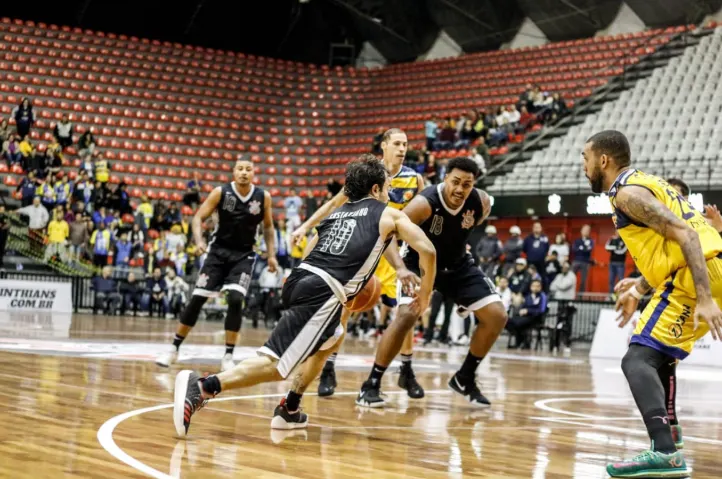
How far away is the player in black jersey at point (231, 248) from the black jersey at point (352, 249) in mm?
3919

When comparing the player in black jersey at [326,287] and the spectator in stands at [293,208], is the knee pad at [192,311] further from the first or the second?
the spectator in stands at [293,208]

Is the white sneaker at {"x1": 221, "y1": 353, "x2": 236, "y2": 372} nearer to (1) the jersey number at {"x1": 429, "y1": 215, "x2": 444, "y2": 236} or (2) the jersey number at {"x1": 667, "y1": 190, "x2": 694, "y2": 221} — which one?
(1) the jersey number at {"x1": 429, "y1": 215, "x2": 444, "y2": 236}

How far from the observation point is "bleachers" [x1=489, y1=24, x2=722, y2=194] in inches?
918

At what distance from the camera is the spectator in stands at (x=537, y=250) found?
2025cm

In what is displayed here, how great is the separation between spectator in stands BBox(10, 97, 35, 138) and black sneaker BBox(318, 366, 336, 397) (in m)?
20.5

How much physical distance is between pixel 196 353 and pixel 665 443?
8002 mm

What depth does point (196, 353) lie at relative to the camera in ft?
39.9

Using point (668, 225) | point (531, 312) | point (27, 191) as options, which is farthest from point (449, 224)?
point (27, 191)

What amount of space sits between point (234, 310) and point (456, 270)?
2.64 m

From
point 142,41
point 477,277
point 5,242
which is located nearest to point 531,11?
point 142,41

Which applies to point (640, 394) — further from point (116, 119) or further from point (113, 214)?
point (116, 119)

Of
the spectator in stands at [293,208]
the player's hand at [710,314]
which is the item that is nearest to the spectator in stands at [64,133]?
the spectator in stands at [293,208]

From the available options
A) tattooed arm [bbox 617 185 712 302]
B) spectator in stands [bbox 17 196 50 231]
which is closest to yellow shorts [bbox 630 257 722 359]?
tattooed arm [bbox 617 185 712 302]

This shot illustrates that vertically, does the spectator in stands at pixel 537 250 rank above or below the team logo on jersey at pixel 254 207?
above
